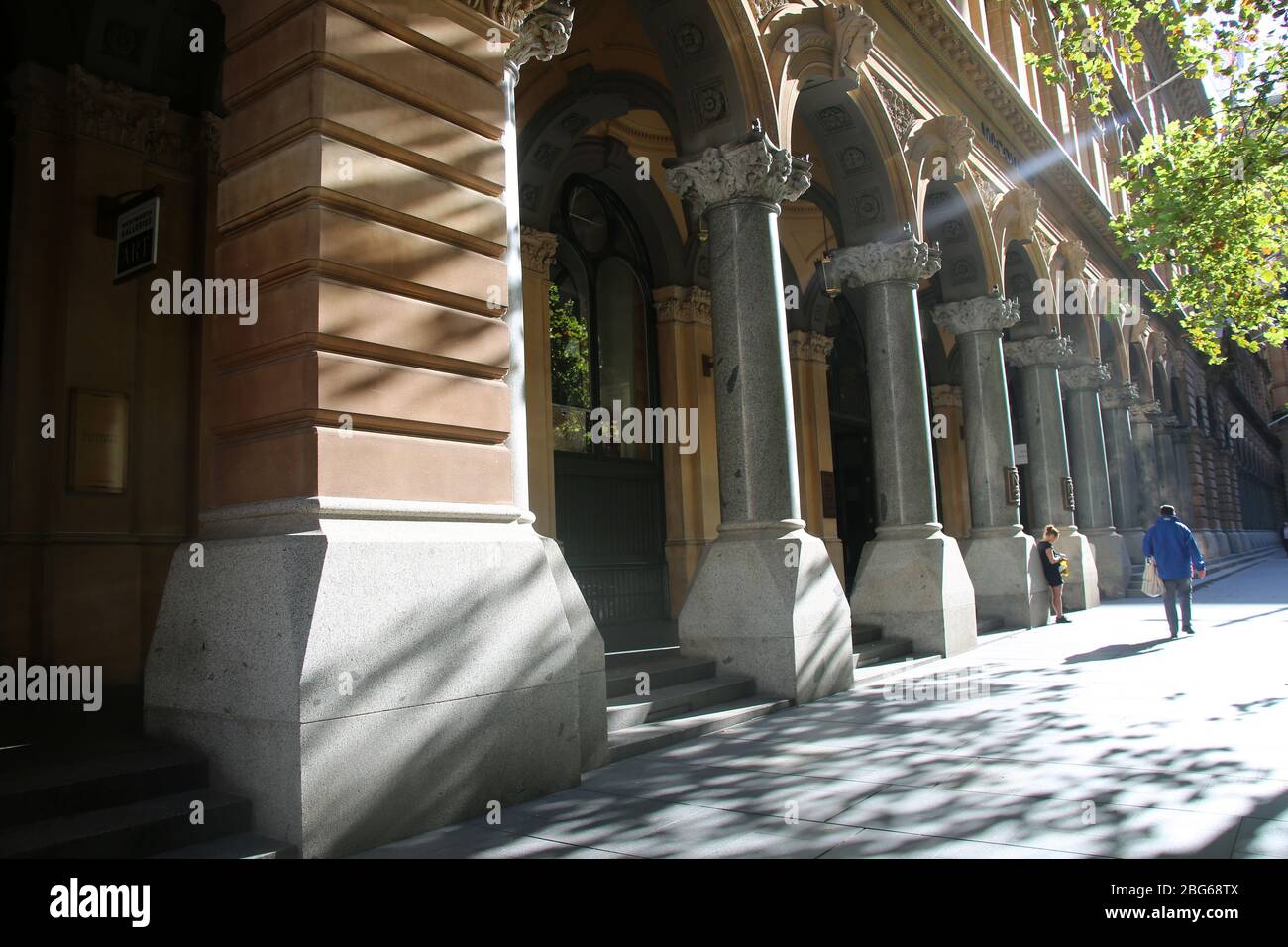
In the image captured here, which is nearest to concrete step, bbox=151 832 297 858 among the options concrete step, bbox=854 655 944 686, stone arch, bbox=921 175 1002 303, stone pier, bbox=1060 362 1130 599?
concrete step, bbox=854 655 944 686

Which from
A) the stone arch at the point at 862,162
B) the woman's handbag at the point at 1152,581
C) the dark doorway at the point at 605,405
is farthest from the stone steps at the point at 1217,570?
the dark doorway at the point at 605,405

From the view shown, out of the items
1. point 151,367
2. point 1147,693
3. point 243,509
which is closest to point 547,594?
point 243,509

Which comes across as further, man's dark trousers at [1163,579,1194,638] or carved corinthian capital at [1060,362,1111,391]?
carved corinthian capital at [1060,362,1111,391]

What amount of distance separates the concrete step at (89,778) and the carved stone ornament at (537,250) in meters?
8.17

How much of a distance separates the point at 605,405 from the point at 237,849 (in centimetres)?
1014

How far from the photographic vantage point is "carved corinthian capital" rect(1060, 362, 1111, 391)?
20516mm

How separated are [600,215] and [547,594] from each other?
9.66 m

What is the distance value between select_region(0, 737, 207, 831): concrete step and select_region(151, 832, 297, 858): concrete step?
1.57 feet

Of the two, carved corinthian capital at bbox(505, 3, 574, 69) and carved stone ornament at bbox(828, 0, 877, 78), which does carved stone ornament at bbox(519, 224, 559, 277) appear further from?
carved corinthian capital at bbox(505, 3, 574, 69)

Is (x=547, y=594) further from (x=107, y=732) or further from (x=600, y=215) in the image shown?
(x=600, y=215)

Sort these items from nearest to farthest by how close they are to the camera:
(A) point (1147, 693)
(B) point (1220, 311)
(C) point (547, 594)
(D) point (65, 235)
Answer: (C) point (547, 594) < (D) point (65, 235) < (A) point (1147, 693) < (B) point (1220, 311)

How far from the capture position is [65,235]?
284 inches

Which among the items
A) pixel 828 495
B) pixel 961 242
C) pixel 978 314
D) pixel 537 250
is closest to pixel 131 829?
pixel 537 250

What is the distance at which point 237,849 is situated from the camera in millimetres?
4367
